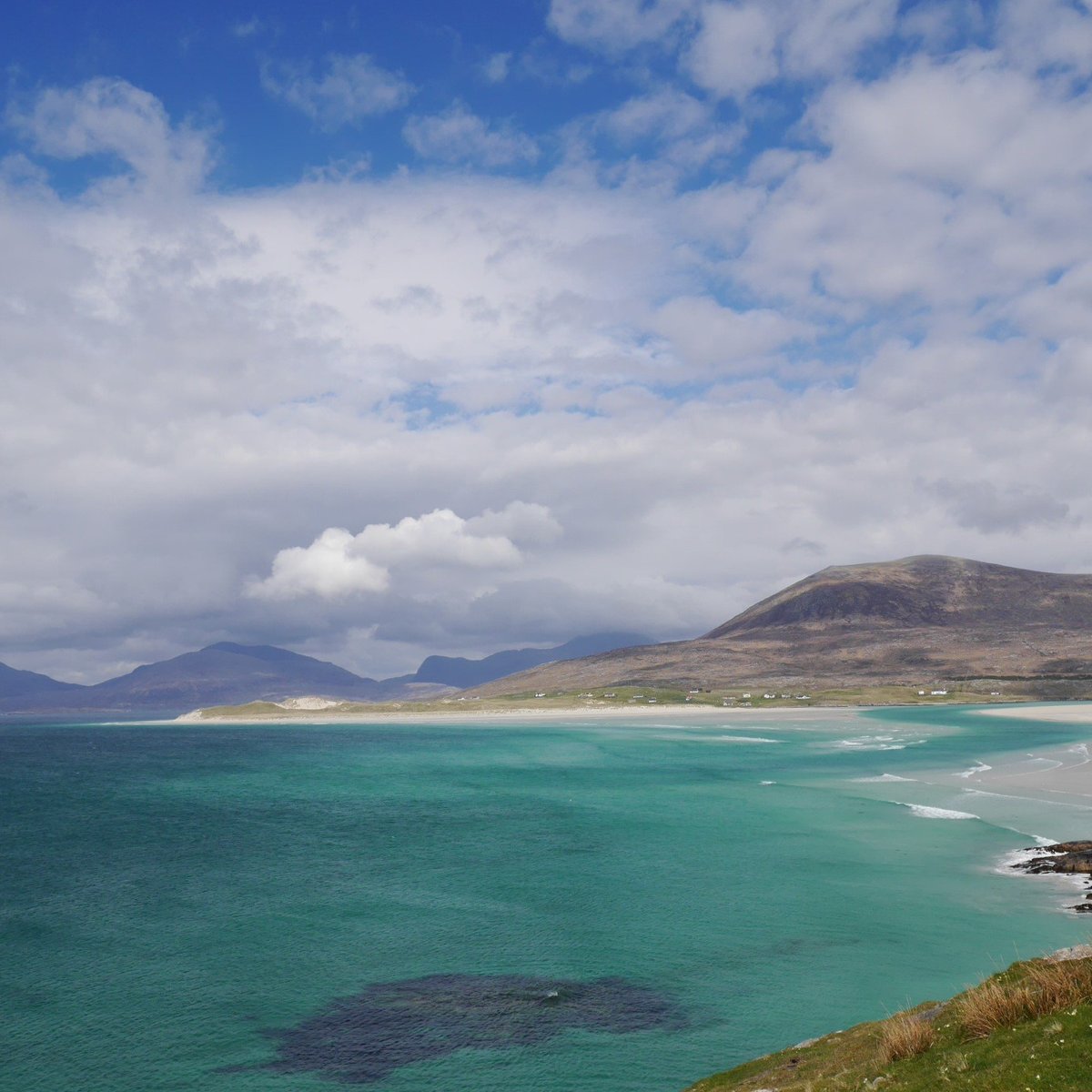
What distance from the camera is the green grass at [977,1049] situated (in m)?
13.3

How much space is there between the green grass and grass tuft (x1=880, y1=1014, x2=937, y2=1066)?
2 cm

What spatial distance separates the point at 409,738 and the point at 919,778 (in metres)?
115

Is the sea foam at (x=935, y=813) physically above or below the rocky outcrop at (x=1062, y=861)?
below

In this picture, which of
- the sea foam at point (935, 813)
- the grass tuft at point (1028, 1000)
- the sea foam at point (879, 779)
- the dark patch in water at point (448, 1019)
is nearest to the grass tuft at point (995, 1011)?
the grass tuft at point (1028, 1000)

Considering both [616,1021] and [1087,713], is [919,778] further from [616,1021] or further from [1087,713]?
[1087,713]

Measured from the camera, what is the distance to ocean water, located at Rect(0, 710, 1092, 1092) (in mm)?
26109

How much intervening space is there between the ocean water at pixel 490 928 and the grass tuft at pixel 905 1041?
29.0 ft

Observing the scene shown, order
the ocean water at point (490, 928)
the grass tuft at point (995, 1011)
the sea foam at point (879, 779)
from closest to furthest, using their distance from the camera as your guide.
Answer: the grass tuft at point (995, 1011) → the ocean water at point (490, 928) → the sea foam at point (879, 779)

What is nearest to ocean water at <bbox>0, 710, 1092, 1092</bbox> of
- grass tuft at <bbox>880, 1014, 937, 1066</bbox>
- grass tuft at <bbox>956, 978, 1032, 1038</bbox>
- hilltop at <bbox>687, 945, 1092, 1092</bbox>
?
hilltop at <bbox>687, 945, 1092, 1092</bbox>

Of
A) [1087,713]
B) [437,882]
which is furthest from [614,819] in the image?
[1087,713]

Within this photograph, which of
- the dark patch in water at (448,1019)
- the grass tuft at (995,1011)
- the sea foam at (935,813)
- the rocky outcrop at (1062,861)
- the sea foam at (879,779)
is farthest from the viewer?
the sea foam at (879,779)

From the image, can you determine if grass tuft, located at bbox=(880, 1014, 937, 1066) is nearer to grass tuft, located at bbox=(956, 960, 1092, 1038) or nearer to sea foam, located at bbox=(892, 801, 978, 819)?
grass tuft, located at bbox=(956, 960, 1092, 1038)

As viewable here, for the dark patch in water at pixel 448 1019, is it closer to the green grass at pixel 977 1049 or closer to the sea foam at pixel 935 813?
the green grass at pixel 977 1049

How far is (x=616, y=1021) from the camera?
90.9 ft
